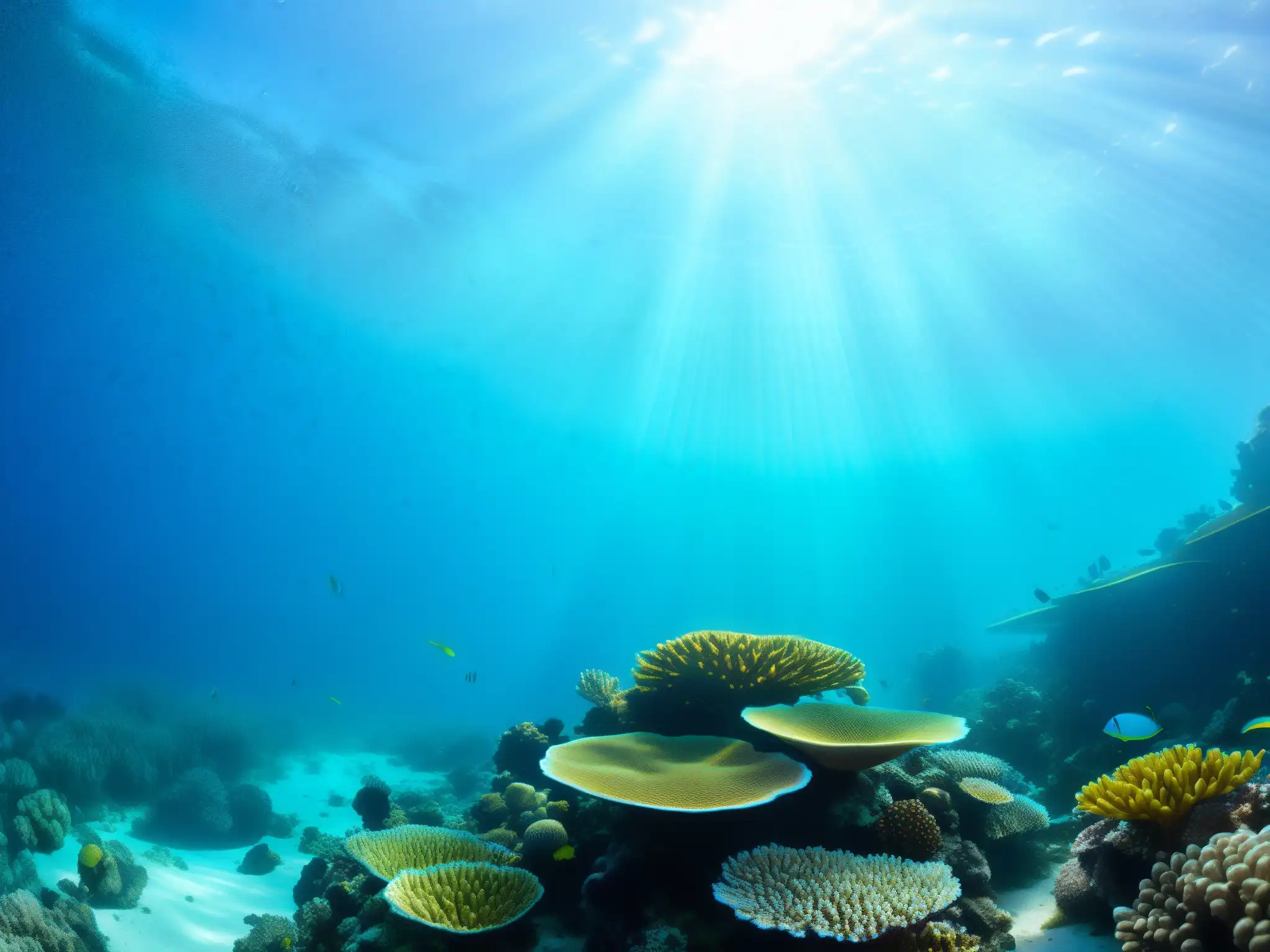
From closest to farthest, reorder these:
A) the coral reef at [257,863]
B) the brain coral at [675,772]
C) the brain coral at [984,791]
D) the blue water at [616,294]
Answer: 1. the brain coral at [675,772]
2. the brain coral at [984,791]
3. the coral reef at [257,863]
4. the blue water at [616,294]

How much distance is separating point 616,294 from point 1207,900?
1855 inches

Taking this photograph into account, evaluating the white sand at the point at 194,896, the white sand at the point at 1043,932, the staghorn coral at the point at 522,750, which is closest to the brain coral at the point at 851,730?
the white sand at the point at 1043,932

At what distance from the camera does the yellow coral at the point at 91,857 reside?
8.23 metres

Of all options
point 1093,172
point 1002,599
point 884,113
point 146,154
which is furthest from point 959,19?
point 1002,599

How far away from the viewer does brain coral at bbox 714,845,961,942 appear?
2850 mm

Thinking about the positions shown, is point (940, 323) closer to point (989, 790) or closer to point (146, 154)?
point (989, 790)

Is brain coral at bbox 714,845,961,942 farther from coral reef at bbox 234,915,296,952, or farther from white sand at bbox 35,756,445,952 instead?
white sand at bbox 35,756,445,952

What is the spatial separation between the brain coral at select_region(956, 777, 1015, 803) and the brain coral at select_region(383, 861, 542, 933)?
12.3 feet

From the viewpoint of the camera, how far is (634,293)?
45219 mm

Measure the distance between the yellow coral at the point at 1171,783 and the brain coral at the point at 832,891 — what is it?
114cm

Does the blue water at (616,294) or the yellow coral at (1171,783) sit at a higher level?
the blue water at (616,294)

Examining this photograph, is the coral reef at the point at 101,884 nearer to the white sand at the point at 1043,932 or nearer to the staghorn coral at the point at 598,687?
the staghorn coral at the point at 598,687

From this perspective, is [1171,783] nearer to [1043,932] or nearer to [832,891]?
[1043,932]

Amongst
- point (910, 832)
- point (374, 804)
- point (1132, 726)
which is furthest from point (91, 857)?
point (1132, 726)
